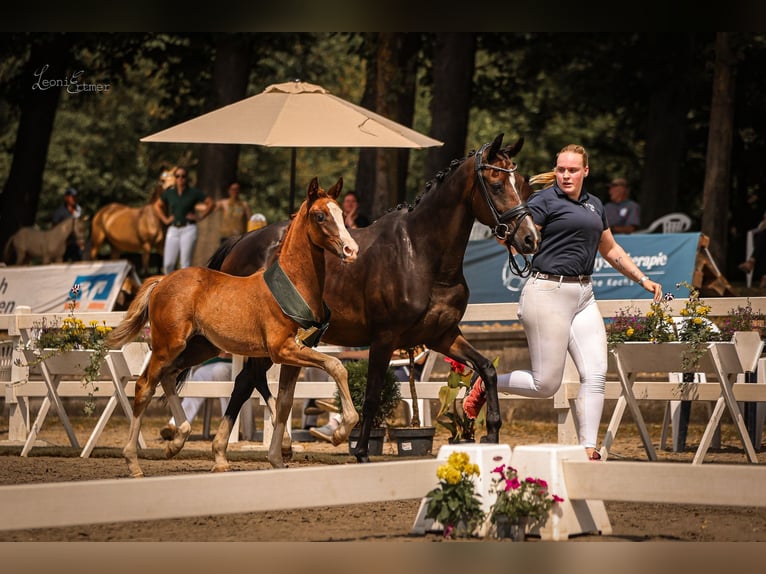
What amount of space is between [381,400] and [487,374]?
97.8 inches

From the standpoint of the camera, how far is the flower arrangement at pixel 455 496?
678 centimetres

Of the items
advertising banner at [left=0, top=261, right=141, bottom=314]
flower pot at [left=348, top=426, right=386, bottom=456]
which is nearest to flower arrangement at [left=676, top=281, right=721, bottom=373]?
flower pot at [left=348, top=426, right=386, bottom=456]

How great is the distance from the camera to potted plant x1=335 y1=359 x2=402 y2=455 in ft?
38.1

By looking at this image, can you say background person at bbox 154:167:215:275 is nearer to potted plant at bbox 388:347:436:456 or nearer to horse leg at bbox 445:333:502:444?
potted plant at bbox 388:347:436:456

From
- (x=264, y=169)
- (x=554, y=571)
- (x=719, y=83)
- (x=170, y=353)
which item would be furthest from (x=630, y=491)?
(x=264, y=169)

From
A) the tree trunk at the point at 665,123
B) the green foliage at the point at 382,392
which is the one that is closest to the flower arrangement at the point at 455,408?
the green foliage at the point at 382,392

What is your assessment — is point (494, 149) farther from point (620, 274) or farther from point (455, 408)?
point (620, 274)

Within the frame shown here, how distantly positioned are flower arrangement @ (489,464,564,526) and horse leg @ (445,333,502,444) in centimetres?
184

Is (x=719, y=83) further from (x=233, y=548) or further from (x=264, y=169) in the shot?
(x=264, y=169)

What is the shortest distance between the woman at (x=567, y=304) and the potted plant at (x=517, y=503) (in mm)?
1487

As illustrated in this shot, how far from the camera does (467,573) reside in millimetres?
5832

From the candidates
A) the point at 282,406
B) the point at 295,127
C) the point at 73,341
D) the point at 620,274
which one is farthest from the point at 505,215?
the point at 620,274

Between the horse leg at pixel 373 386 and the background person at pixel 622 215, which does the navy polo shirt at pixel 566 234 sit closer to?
the horse leg at pixel 373 386
